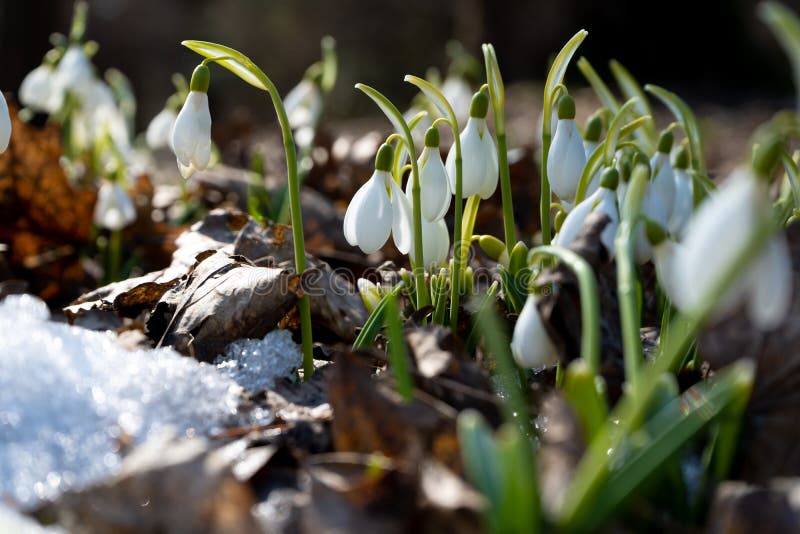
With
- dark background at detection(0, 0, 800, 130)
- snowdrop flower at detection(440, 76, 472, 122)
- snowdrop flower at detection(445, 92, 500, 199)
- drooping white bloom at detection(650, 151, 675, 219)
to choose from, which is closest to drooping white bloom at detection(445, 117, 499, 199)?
snowdrop flower at detection(445, 92, 500, 199)

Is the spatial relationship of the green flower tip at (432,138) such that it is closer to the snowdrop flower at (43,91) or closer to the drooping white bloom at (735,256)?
the drooping white bloom at (735,256)

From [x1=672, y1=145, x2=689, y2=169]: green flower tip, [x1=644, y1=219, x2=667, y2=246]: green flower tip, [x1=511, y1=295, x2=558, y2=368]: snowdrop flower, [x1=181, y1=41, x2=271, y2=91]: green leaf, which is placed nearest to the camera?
[x1=644, y1=219, x2=667, y2=246]: green flower tip

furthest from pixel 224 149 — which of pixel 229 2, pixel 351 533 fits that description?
pixel 229 2

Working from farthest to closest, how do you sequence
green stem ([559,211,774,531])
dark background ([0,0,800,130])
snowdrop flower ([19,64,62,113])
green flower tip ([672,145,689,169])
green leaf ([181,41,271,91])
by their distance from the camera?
dark background ([0,0,800,130]) → snowdrop flower ([19,64,62,113]) → green flower tip ([672,145,689,169]) → green leaf ([181,41,271,91]) → green stem ([559,211,774,531])

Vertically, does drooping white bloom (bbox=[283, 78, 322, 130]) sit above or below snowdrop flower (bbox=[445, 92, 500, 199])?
below

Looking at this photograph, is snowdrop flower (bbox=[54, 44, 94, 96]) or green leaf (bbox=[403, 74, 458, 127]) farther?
snowdrop flower (bbox=[54, 44, 94, 96])

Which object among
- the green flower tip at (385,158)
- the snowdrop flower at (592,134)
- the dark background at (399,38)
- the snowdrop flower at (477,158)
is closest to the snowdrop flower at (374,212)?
the green flower tip at (385,158)

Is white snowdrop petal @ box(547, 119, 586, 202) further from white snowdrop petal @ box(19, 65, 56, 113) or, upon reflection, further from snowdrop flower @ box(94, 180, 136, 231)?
white snowdrop petal @ box(19, 65, 56, 113)

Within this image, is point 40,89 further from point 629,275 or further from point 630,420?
point 630,420

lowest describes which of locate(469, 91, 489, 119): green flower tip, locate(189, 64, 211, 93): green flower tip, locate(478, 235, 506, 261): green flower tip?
locate(478, 235, 506, 261): green flower tip
